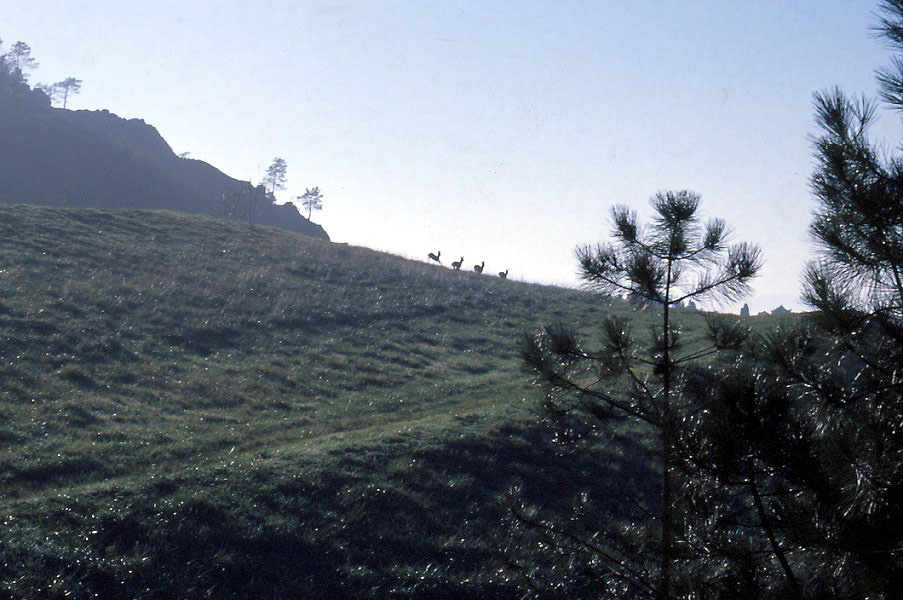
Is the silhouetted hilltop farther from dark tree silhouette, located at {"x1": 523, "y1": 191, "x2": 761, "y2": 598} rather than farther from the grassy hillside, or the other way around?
dark tree silhouette, located at {"x1": 523, "y1": 191, "x2": 761, "y2": 598}

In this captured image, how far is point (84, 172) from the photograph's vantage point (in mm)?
92375

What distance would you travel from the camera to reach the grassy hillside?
9172 millimetres

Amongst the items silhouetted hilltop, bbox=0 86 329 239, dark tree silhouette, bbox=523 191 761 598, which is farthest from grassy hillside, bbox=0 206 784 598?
silhouetted hilltop, bbox=0 86 329 239

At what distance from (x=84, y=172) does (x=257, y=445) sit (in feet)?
294

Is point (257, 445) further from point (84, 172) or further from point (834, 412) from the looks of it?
point (84, 172)

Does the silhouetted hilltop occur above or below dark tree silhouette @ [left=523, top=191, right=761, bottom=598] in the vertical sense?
above

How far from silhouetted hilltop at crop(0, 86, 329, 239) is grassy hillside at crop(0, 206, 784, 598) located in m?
50.7

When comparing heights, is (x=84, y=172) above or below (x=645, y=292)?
above

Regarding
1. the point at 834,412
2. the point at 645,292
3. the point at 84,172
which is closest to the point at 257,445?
the point at 645,292

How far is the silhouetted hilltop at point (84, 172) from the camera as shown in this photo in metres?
84.6

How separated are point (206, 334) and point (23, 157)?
77.9m

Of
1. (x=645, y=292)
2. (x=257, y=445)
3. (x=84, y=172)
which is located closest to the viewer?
(x=645, y=292)

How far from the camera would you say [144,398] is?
16328 millimetres

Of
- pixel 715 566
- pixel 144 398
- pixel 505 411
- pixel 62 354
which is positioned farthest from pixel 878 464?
pixel 62 354
